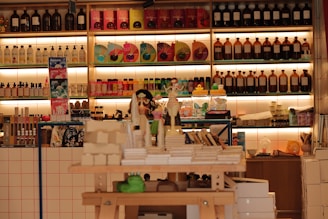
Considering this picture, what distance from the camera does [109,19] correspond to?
9.62 metres

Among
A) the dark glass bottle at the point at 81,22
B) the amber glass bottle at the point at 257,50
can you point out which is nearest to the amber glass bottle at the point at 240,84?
the amber glass bottle at the point at 257,50

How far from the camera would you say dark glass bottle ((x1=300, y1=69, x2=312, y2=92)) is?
9.45m

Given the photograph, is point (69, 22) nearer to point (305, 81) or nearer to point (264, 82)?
point (264, 82)

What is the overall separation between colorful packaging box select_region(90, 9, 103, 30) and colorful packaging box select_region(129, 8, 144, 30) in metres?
0.40

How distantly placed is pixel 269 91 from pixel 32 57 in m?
3.20

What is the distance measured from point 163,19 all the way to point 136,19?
14.1 inches

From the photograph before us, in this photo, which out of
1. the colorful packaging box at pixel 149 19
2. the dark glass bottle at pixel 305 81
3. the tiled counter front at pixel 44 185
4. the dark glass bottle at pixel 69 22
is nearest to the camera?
the tiled counter front at pixel 44 185

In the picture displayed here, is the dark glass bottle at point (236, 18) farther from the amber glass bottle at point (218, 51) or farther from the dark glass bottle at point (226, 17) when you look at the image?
the amber glass bottle at point (218, 51)

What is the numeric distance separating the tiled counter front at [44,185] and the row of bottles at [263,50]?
2.95m

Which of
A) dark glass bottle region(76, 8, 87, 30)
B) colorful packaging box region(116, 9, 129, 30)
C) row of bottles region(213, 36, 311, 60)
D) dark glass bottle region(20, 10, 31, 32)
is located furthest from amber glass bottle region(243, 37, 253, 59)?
dark glass bottle region(20, 10, 31, 32)

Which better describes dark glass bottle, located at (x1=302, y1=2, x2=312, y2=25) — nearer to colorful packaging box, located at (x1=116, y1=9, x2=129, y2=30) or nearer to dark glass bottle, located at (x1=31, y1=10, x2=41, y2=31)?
colorful packaging box, located at (x1=116, y1=9, x2=129, y2=30)

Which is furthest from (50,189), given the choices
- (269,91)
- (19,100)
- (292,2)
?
(292,2)

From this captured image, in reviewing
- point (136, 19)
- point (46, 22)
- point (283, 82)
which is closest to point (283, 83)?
point (283, 82)

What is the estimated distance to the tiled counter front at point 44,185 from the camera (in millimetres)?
7363
